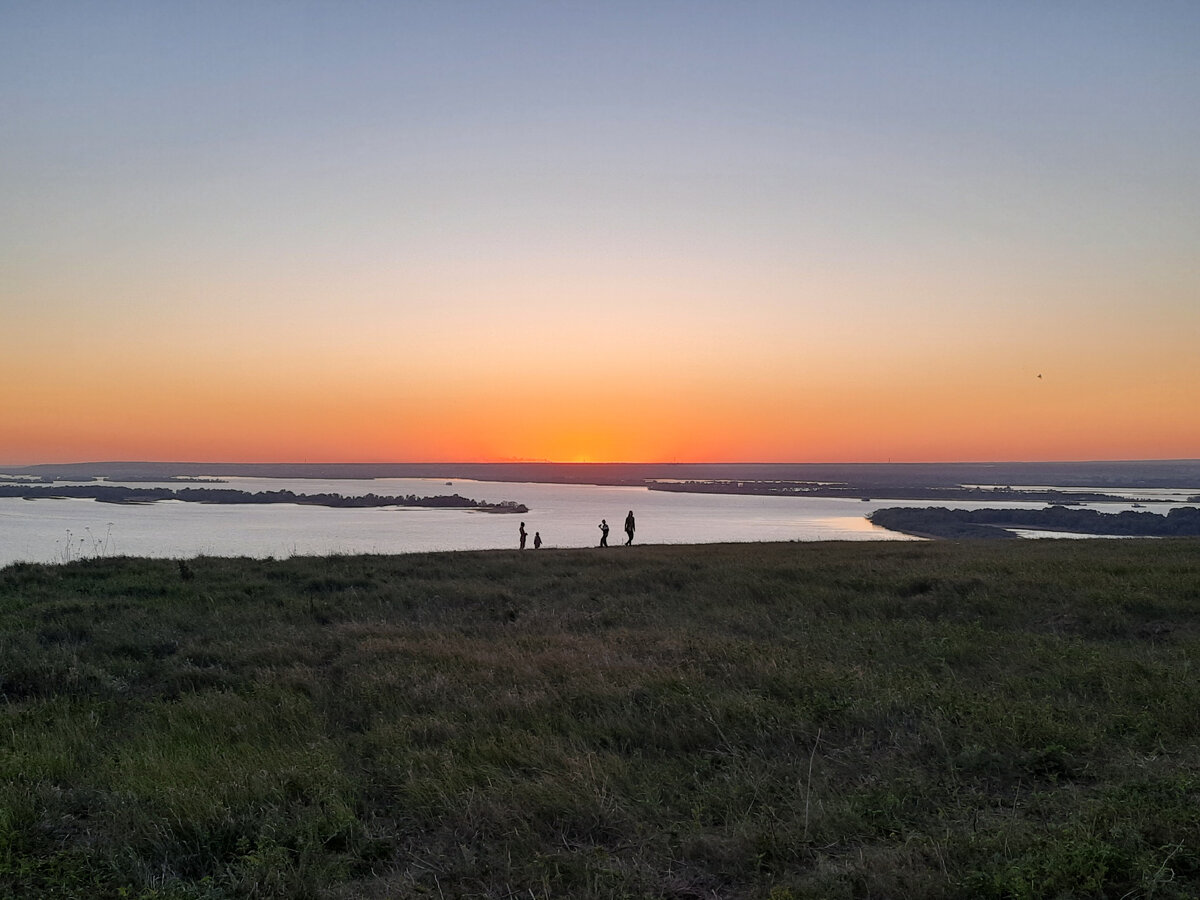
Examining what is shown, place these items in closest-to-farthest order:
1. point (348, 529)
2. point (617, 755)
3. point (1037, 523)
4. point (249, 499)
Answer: point (617, 755) → point (1037, 523) → point (348, 529) → point (249, 499)

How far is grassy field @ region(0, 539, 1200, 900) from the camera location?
5.10 metres

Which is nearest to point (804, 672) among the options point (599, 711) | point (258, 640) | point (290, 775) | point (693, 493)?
point (599, 711)

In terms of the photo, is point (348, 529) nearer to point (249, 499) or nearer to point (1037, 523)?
point (249, 499)

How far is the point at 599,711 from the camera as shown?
28.6ft

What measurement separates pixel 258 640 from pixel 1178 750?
1349 cm

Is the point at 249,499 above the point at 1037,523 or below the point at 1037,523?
below

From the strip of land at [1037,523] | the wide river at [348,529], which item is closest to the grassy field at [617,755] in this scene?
the wide river at [348,529]

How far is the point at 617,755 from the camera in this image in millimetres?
7152

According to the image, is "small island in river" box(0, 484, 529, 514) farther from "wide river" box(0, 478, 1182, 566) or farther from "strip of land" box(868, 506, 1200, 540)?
"strip of land" box(868, 506, 1200, 540)

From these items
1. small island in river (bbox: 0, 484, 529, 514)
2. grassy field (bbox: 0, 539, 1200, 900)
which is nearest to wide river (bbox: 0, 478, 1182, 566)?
small island in river (bbox: 0, 484, 529, 514)

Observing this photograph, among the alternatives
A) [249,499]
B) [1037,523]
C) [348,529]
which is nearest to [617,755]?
[348,529]

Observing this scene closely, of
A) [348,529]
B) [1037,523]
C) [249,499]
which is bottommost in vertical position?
[249,499]

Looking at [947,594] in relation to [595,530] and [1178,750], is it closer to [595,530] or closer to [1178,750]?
[1178,750]

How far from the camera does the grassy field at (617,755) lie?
16.7ft
